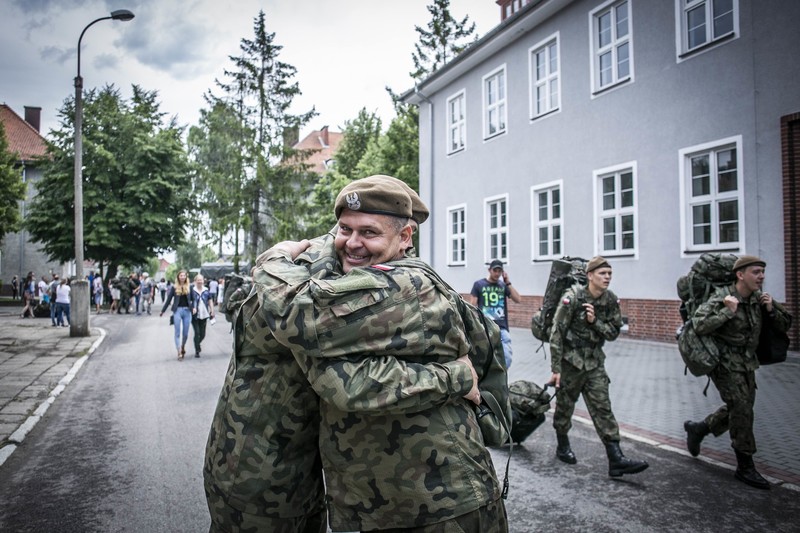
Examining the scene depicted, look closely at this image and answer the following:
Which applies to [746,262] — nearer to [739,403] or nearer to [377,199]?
[739,403]

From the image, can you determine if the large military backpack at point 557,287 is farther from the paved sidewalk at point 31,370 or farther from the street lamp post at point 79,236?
the street lamp post at point 79,236

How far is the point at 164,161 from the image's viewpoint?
112 feet

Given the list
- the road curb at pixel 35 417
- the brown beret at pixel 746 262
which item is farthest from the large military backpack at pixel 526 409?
the road curb at pixel 35 417

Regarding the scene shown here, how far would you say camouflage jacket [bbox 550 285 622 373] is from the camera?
523 centimetres

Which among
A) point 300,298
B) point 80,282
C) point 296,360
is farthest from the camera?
point 80,282

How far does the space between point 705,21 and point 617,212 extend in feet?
15.7

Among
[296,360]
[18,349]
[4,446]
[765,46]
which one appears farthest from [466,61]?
[296,360]

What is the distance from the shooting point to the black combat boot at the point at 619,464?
456 centimetres

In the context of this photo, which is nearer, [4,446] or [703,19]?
[4,446]

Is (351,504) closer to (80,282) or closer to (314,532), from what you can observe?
(314,532)

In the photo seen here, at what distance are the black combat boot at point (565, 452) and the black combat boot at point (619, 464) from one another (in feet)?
1.29

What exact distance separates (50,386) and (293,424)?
8.38 metres

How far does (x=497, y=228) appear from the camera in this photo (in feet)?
63.6

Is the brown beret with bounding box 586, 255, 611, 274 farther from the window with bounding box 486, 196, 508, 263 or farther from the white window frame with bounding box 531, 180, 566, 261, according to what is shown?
the window with bounding box 486, 196, 508, 263
